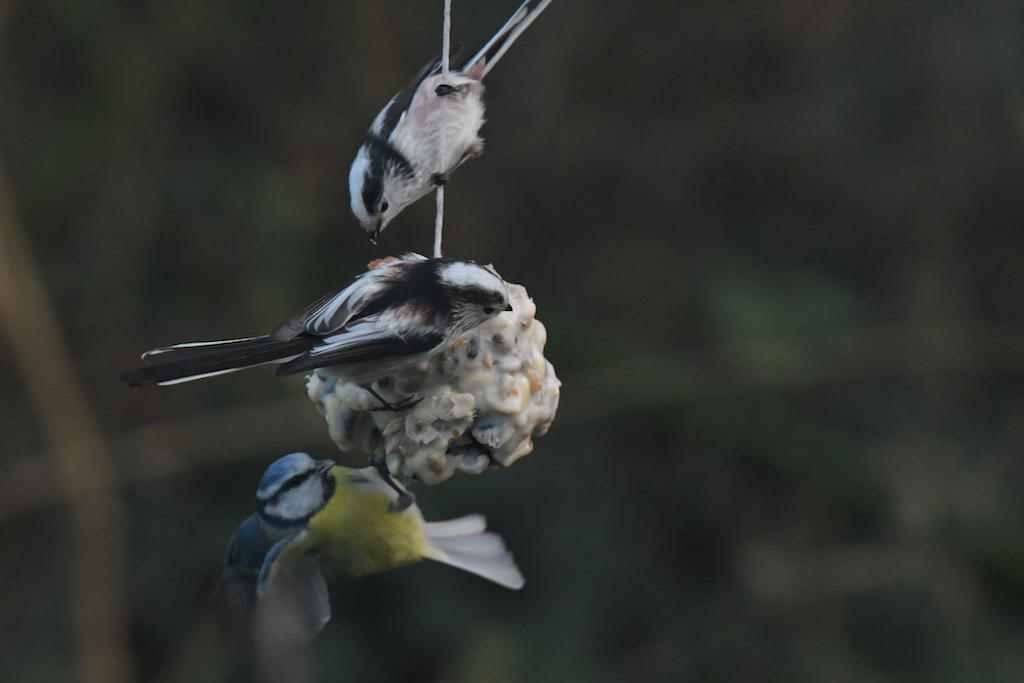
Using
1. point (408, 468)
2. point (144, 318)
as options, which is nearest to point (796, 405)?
point (144, 318)

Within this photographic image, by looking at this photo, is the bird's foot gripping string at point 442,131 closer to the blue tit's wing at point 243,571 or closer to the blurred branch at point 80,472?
the blue tit's wing at point 243,571

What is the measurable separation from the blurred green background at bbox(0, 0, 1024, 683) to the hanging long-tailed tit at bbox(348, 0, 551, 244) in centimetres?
Result: 213

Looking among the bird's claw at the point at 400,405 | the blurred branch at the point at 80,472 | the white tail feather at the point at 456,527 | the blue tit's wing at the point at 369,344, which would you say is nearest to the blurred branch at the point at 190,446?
the blurred branch at the point at 80,472

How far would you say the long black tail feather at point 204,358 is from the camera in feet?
5.69

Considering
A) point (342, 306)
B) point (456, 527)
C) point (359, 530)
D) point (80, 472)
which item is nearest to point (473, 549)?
point (456, 527)

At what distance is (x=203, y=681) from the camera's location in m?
4.38

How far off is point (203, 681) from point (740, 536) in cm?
200

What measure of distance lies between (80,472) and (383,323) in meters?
2.65

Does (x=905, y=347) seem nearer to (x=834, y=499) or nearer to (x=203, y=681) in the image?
(x=834, y=499)

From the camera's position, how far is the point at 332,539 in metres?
2.31

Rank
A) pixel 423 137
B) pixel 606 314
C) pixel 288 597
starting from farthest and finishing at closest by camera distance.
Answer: pixel 606 314 < pixel 423 137 < pixel 288 597

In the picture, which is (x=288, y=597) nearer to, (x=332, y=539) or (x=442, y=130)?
(x=332, y=539)

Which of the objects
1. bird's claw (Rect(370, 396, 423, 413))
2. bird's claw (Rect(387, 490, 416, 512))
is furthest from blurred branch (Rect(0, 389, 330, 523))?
bird's claw (Rect(370, 396, 423, 413))

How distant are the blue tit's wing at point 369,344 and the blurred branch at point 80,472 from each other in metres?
2.54
